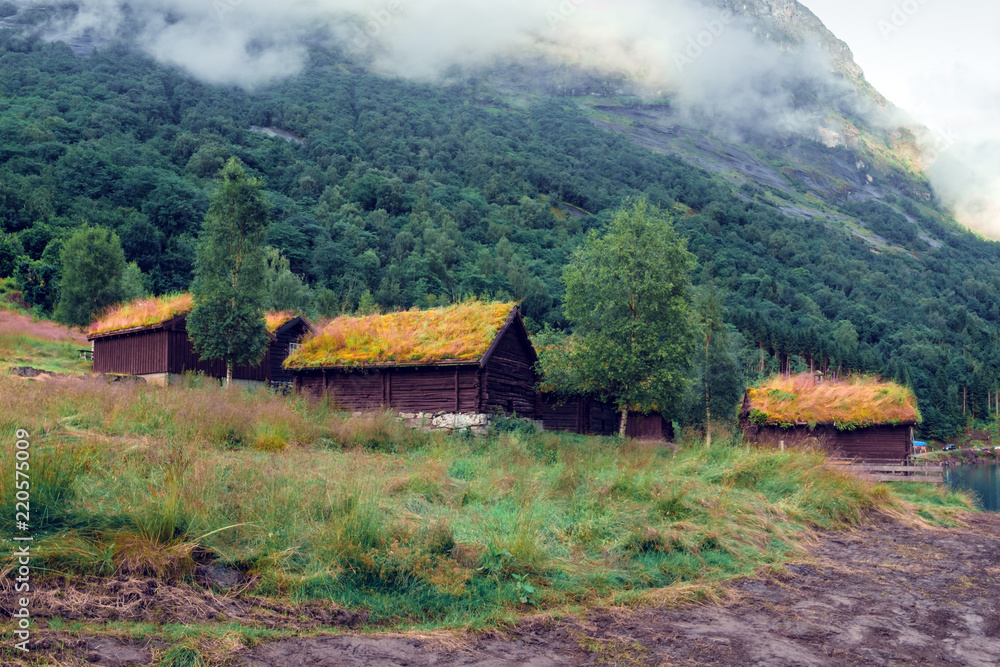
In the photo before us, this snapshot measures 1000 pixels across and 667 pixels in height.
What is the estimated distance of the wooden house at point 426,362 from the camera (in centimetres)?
2436

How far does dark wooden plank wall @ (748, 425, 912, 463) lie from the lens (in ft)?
94.0

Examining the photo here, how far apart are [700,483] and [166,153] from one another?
405 ft

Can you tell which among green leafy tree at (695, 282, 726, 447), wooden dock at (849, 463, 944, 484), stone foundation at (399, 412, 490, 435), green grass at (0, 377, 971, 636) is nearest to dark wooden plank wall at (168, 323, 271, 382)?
stone foundation at (399, 412, 490, 435)

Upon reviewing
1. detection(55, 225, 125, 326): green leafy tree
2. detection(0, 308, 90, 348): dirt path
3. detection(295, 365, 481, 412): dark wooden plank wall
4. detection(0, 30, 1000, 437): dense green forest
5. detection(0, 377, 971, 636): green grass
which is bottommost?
detection(0, 377, 971, 636): green grass

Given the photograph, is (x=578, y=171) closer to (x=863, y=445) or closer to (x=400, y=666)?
(x=863, y=445)

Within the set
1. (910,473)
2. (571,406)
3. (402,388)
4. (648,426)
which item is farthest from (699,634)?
(648,426)

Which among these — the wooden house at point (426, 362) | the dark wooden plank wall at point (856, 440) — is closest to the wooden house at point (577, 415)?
the wooden house at point (426, 362)

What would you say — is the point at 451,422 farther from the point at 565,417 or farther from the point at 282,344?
the point at 282,344

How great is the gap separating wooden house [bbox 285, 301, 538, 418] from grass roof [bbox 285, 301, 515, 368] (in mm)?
38

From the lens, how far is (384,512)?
8.91 meters

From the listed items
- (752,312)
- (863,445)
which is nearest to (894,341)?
(752,312)

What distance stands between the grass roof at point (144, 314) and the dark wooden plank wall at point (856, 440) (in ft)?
88.3

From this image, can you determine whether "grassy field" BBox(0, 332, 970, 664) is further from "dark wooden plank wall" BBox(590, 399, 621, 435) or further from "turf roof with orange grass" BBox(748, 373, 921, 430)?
"dark wooden plank wall" BBox(590, 399, 621, 435)

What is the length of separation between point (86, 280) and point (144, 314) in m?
26.7
